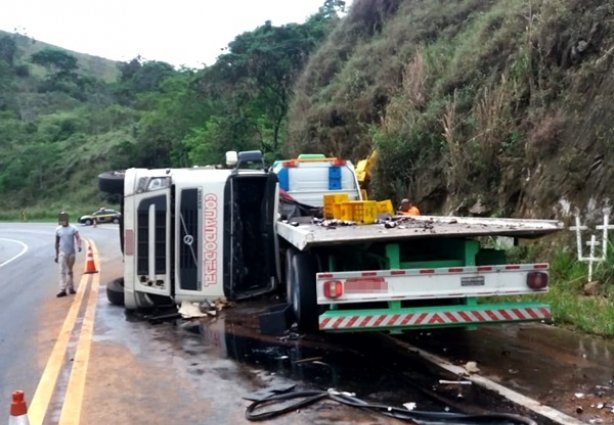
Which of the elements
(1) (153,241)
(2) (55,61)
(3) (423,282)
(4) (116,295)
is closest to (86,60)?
(2) (55,61)

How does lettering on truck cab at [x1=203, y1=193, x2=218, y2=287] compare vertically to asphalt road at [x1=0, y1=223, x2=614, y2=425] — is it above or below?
above

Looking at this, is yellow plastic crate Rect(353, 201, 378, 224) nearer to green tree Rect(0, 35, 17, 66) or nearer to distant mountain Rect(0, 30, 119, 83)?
green tree Rect(0, 35, 17, 66)

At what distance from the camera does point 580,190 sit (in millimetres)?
11805

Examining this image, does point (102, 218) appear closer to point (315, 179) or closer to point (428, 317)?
point (315, 179)

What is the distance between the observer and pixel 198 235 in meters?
10.5

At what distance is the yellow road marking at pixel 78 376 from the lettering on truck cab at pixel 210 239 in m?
1.62

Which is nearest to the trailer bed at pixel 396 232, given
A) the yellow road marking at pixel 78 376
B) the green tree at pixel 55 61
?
the yellow road marking at pixel 78 376

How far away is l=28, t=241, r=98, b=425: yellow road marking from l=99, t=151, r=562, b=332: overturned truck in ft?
3.34

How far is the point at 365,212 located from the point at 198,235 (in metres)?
2.42

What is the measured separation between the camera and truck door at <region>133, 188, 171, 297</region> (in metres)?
10.7

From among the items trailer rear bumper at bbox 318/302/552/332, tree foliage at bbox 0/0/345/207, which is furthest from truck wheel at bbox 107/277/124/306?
tree foliage at bbox 0/0/345/207

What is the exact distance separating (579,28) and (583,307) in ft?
20.7

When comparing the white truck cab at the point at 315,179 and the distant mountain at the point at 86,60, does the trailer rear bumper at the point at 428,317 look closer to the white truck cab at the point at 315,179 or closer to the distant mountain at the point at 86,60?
the white truck cab at the point at 315,179

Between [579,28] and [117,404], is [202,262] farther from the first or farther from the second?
[579,28]
